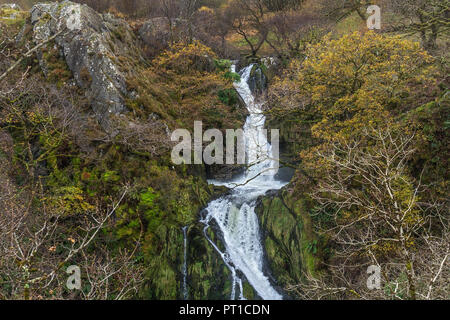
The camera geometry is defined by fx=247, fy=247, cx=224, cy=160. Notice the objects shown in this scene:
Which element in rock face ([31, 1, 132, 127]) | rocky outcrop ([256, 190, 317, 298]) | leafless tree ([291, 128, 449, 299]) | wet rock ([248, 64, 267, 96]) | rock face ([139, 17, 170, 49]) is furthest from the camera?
wet rock ([248, 64, 267, 96])

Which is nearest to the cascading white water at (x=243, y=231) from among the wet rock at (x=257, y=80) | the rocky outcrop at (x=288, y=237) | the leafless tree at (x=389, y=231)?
the rocky outcrop at (x=288, y=237)

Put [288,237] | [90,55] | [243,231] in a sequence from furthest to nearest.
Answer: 1. [90,55]
2. [243,231]
3. [288,237]

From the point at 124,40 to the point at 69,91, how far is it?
18.3ft

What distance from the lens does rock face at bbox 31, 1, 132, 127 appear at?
1168 cm

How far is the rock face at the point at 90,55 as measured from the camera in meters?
11.7

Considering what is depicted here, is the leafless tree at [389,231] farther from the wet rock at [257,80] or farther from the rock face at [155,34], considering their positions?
the rock face at [155,34]

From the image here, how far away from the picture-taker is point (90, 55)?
1208 centimetres

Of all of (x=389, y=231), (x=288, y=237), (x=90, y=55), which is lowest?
(x=288, y=237)

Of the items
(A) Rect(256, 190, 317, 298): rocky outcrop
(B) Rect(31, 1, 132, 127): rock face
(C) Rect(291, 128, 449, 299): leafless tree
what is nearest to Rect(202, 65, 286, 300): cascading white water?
(A) Rect(256, 190, 317, 298): rocky outcrop

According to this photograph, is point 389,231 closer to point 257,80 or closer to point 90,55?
point 90,55

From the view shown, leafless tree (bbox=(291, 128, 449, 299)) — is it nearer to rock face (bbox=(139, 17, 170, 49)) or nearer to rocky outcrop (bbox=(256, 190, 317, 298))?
rocky outcrop (bbox=(256, 190, 317, 298))

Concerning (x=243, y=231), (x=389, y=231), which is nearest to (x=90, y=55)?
(x=243, y=231)

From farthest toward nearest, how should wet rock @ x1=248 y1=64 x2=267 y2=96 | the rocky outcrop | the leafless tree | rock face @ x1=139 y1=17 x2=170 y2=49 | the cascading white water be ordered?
wet rock @ x1=248 y1=64 x2=267 y2=96 → rock face @ x1=139 y1=17 x2=170 y2=49 → the cascading white water → the rocky outcrop → the leafless tree
